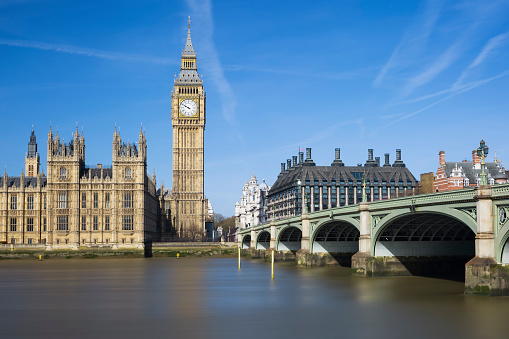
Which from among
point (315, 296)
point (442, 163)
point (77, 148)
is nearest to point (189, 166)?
point (77, 148)

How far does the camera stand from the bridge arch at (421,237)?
5206cm

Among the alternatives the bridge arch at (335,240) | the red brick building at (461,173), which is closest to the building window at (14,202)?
the bridge arch at (335,240)

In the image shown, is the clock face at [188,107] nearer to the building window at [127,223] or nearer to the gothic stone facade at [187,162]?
the gothic stone facade at [187,162]

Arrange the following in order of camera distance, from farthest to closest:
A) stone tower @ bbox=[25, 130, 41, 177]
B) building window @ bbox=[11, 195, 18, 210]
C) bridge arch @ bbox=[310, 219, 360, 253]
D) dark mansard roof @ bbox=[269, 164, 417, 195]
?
1. stone tower @ bbox=[25, 130, 41, 177]
2. dark mansard roof @ bbox=[269, 164, 417, 195]
3. building window @ bbox=[11, 195, 18, 210]
4. bridge arch @ bbox=[310, 219, 360, 253]

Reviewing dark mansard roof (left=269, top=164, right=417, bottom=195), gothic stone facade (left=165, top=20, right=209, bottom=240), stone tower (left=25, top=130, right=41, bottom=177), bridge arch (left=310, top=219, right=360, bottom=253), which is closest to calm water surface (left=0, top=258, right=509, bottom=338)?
bridge arch (left=310, top=219, right=360, bottom=253)

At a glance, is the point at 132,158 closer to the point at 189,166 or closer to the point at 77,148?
the point at 77,148

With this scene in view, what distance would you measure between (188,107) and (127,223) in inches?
1816

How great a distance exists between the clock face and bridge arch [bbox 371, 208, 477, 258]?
4275 inches

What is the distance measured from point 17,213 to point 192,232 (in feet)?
136

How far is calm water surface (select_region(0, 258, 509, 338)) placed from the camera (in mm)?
28656

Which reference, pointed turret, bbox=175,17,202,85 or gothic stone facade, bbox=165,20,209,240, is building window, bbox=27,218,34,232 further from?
pointed turret, bbox=175,17,202,85

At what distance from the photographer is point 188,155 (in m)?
157

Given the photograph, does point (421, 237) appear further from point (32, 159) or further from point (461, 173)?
point (32, 159)

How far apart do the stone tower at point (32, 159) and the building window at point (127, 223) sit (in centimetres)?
7081
